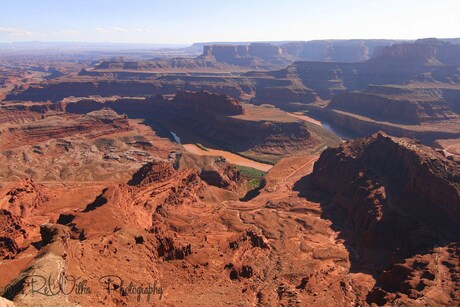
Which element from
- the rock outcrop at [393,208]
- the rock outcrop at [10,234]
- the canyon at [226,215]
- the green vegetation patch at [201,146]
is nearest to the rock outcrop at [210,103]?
the canyon at [226,215]

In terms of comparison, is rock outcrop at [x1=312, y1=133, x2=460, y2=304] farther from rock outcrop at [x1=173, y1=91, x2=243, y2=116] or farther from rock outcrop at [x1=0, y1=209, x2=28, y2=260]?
rock outcrop at [x1=173, y1=91, x2=243, y2=116]

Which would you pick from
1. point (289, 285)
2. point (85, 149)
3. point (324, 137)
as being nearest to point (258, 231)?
point (289, 285)

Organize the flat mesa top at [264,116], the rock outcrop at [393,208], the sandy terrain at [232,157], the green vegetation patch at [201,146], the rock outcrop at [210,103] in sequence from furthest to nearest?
the rock outcrop at [210,103]
the flat mesa top at [264,116]
the green vegetation patch at [201,146]
the sandy terrain at [232,157]
the rock outcrop at [393,208]

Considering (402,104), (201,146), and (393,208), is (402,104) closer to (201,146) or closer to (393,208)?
(201,146)

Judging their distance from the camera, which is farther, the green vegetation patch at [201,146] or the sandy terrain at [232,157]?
the green vegetation patch at [201,146]

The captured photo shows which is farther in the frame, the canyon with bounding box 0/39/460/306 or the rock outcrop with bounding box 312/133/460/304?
the rock outcrop with bounding box 312/133/460/304

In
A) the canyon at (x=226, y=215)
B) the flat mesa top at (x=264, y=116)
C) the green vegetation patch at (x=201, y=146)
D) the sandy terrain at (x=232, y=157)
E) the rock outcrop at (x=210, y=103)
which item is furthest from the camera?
the rock outcrop at (x=210, y=103)

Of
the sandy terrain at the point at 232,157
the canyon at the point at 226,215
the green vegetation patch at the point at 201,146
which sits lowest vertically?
the sandy terrain at the point at 232,157

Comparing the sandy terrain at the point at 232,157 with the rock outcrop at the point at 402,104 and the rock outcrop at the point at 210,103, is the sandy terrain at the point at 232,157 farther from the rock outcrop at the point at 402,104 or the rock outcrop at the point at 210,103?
the rock outcrop at the point at 402,104

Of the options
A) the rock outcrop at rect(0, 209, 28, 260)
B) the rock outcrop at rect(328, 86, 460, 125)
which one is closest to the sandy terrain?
→ the rock outcrop at rect(0, 209, 28, 260)

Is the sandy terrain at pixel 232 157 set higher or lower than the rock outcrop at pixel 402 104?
lower

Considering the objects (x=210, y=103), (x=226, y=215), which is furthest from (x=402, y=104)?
(x=226, y=215)
